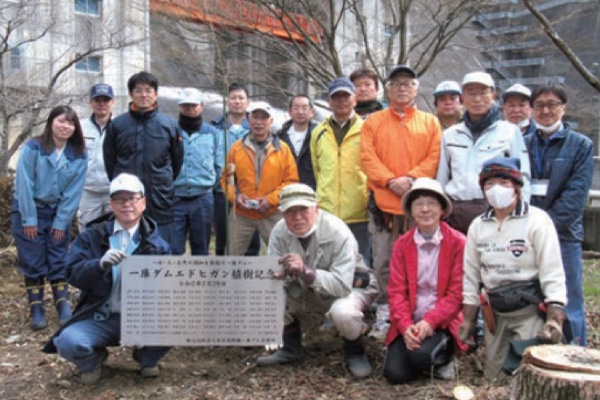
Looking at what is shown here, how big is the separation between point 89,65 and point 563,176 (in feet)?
60.8

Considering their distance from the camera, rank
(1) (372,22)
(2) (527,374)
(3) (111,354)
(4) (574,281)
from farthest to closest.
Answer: (1) (372,22), (3) (111,354), (4) (574,281), (2) (527,374)

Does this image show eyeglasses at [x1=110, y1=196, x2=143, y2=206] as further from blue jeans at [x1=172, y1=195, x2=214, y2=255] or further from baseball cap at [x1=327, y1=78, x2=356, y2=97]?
baseball cap at [x1=327, y1=78, x2=356, y2=97]

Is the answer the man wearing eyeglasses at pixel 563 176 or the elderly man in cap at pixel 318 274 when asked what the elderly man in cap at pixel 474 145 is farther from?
the elderly man in cap at pixel 318 274

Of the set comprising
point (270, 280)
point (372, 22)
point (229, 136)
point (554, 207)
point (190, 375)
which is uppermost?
point (372, 22)

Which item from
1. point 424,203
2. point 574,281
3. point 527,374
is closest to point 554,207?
point 574,281

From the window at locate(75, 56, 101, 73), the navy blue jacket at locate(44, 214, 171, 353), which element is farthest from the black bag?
the window at locate(75, 56, 101, 73)

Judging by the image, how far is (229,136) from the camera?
6367 mm

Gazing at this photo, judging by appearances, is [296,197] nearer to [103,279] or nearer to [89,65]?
[103,279]

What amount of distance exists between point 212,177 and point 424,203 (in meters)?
2.36

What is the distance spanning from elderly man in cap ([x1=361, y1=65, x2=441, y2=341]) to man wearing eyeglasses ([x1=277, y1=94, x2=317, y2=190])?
89 centimetres

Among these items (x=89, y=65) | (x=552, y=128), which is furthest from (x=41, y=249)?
(x=89, y=65)

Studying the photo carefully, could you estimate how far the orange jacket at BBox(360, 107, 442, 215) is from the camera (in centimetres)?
463

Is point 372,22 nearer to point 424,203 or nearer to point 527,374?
point 424,203

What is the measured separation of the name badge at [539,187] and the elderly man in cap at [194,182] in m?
2.77
